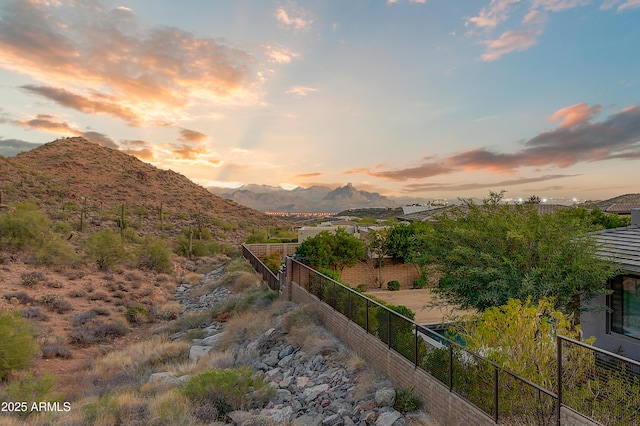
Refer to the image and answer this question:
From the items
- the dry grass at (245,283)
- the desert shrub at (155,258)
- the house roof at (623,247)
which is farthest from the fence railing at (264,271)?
Result: the house roof at (623,247)

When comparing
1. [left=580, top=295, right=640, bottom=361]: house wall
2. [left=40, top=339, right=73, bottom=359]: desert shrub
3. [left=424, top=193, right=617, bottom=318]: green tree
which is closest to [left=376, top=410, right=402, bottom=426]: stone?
[left=424, top=193, right=617, bottom=318]: green tree

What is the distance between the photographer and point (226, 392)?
11672 mm

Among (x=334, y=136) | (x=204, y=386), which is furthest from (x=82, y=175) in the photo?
(x=204, y=386)

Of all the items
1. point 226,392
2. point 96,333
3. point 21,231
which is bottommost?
point 96,333

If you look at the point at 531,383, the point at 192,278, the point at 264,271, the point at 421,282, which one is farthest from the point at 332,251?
the point at 531,383

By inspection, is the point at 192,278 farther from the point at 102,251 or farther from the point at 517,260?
the point at 517,260

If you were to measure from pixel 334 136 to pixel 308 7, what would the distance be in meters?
16.0

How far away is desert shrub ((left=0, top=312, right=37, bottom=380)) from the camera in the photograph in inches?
602

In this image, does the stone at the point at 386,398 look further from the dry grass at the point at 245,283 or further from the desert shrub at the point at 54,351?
the dry grass at the point at 245,283

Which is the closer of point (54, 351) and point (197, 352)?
point (197, 352)

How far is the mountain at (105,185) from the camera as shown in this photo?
6681 cm

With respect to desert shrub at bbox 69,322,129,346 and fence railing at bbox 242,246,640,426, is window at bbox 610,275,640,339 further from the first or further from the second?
desert shrub at bbox 69,322,129,346

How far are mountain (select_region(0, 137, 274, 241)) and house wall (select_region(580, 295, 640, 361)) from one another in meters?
62.0

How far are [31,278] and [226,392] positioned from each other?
24.9 meters
